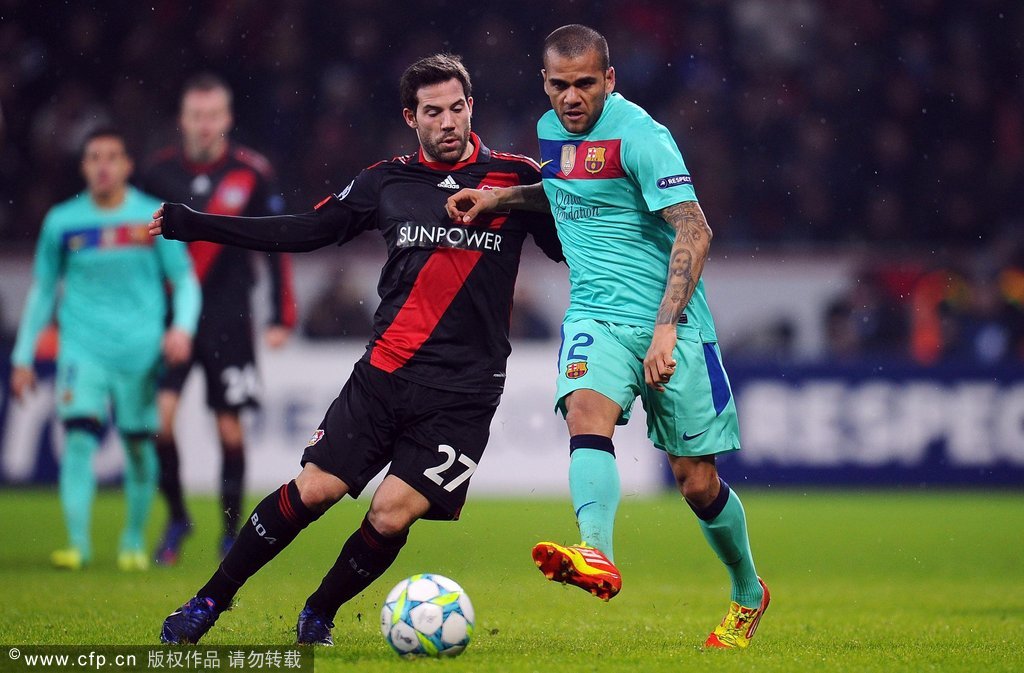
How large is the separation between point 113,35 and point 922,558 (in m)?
11.8

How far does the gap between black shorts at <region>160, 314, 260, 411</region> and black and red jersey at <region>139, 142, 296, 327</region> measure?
0.09 meters

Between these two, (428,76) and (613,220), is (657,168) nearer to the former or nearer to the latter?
(613,220)

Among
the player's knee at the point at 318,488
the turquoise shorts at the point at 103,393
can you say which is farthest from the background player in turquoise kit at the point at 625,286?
the turquoise shorts at the point at 103,393

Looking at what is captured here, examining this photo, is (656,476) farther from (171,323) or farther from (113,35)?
(113,35)

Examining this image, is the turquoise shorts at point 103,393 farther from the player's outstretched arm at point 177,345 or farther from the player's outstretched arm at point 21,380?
the player's outstretched arm at point 177,345

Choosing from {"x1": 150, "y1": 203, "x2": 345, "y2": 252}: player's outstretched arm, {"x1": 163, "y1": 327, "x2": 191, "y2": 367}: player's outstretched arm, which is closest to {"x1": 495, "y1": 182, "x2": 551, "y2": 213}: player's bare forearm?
{"x1": 150, "y1": 203, "x2": 345, "y2": 252}: player's outstretched arm

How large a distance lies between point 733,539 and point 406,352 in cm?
147

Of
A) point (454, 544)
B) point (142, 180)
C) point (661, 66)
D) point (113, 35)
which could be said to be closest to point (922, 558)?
point (454, 544)

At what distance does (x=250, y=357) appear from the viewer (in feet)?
30.7

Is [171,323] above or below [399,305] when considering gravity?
below

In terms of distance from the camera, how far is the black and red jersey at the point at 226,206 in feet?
30.9

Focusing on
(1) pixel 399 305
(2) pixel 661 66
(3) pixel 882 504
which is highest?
(2) pixel 661 66

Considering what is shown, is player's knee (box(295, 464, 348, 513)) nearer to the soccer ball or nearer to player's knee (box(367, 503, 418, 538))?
player's knee (box(367, 503, 418, 538))

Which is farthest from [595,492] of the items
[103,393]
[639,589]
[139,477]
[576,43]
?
[103,393]
